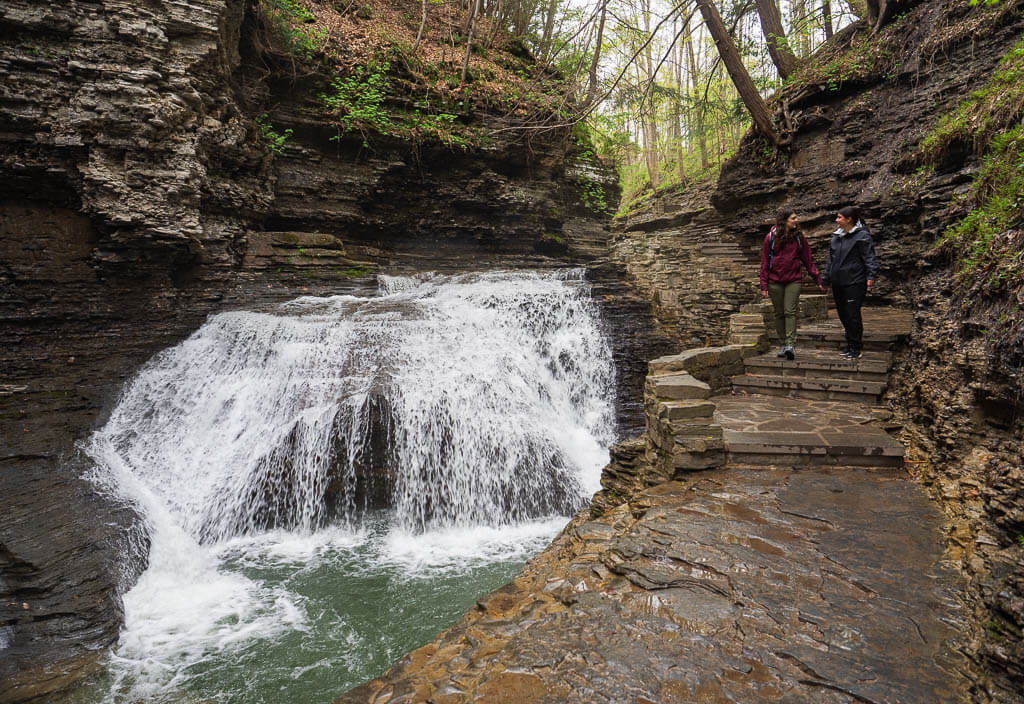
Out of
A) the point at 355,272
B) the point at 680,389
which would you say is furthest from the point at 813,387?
the point at 355,272

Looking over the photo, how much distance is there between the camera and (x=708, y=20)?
29.2 ft

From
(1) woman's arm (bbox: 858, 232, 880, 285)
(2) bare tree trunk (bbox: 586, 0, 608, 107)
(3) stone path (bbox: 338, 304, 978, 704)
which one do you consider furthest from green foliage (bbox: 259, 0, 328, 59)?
(3) stone path (bbox: 338, 304, 978, 704)

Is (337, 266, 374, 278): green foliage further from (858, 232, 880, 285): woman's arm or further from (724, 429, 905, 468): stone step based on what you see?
(858, 232, 880, 285): woman's arm

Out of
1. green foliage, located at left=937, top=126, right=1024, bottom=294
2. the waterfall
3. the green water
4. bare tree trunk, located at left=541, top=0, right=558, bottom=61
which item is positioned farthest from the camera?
bare tree trunk, located at left=541, top=0, right=558, bottom=61

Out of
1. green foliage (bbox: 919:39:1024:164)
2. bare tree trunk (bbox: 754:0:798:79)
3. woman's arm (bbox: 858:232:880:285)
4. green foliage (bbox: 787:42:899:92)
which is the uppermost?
bare tree trunk (bbox: 754:0:798:79)

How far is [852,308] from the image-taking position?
227 inches

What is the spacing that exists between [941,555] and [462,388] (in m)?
6.09

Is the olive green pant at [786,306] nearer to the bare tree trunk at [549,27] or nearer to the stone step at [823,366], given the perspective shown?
the stone step at [823,366]

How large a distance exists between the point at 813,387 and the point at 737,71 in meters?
7.69

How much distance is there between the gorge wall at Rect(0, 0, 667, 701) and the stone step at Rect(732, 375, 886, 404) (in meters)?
3.26

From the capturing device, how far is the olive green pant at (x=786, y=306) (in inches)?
245

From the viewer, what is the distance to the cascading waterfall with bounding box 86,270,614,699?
6578 mm

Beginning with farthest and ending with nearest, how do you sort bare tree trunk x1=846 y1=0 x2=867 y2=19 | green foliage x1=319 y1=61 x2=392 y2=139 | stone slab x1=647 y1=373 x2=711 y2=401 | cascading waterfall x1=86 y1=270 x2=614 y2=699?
1. bare tree trunk x1=846 y1=0 x2=867 y2=19
2. green foliage x1=319 y1=61 x2=392 y2=139
3. cascading waterfall x1=86 y1=270 x2=614 y2=699
4. stone slab x1=647 y1=373 x2=711 y2=401

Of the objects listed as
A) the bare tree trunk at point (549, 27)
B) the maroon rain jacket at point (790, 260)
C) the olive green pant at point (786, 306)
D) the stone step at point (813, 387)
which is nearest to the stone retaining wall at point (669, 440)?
the stone step at point (813, 387)
